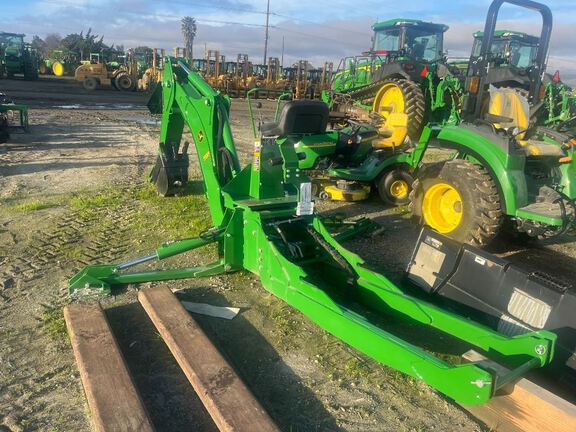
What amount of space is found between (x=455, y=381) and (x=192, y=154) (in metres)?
7.80

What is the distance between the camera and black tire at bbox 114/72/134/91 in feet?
81.4

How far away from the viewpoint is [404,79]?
11.3m

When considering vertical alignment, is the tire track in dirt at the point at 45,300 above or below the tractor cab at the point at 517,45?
below

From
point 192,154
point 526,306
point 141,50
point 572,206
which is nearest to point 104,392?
point 526,306

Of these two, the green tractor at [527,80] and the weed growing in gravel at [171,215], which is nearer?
the weed growing in gravel at [171,215]

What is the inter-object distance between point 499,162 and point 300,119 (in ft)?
6.48

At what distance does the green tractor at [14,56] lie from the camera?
86.8 ft

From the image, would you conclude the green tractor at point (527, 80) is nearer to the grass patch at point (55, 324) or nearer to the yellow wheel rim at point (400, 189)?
the yellow wheel rim at point (400, 189)

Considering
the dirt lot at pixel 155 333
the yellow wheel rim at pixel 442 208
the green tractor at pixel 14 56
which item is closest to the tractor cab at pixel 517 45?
the dirt lot at pixel 155 333

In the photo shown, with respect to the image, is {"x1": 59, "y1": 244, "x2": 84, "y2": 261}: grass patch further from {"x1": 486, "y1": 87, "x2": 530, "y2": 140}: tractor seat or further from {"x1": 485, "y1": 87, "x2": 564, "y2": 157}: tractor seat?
{"x1": 486, "y1": 87, "x2": 530, "y2": 140}: tractor seat

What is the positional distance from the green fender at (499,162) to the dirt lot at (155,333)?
1.03m

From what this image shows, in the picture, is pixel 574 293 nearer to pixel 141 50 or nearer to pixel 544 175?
pixel 544 175

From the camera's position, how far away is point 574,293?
2.96 metres

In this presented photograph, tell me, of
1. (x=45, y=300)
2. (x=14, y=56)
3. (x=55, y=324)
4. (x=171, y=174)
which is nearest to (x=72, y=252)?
(x=45, y=300)
